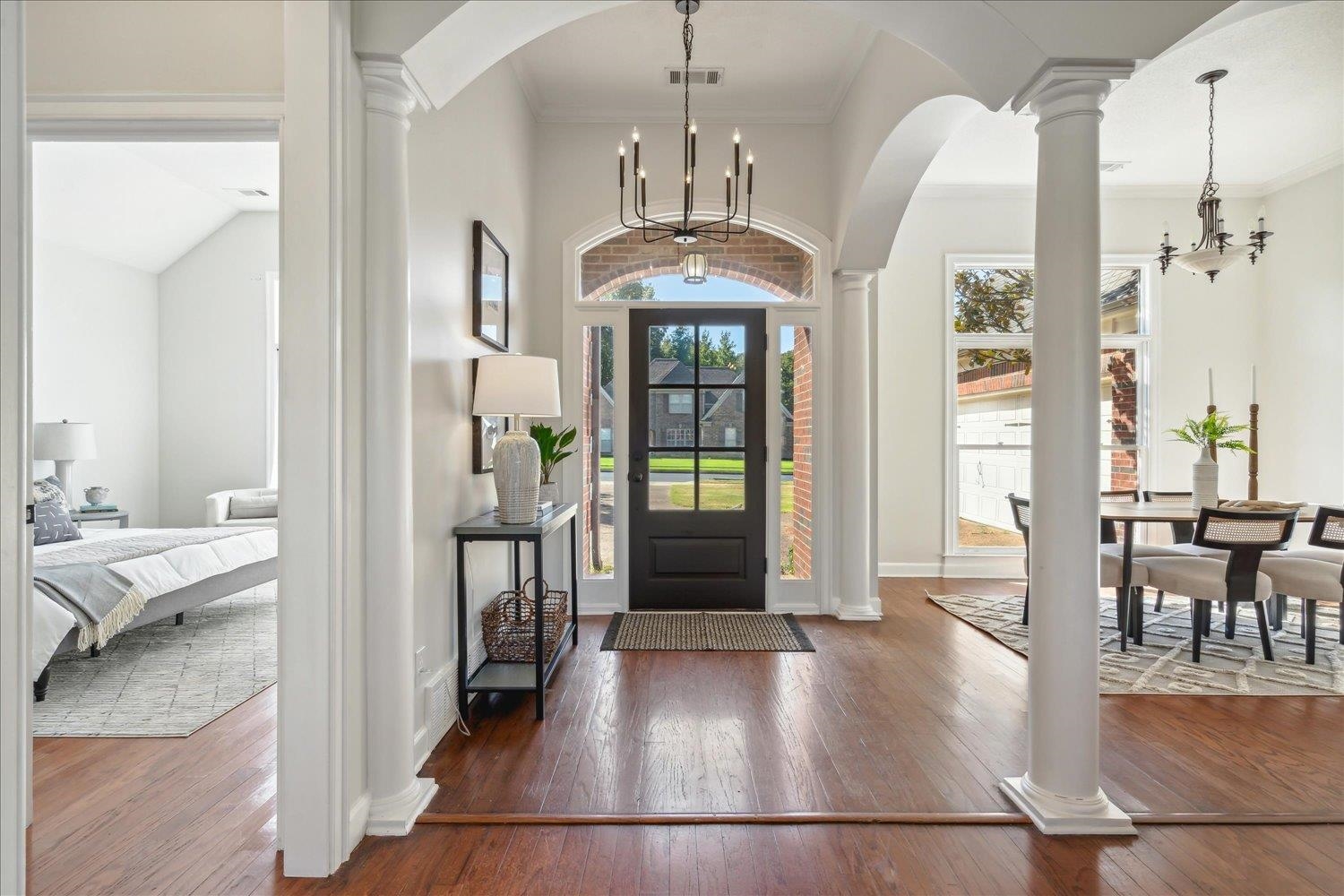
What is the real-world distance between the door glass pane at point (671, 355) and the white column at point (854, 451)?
97 centimetres

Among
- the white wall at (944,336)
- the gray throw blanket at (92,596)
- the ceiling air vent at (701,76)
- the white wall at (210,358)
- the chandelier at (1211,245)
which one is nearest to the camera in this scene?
the gray throw blanket at (92,596)

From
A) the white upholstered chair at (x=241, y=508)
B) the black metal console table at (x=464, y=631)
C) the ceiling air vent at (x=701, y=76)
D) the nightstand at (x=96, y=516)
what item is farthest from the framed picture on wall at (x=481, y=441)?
the nightstand at (x=96, y=516)

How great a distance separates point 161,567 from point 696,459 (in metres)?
3.05

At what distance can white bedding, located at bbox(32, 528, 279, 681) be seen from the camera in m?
2.99

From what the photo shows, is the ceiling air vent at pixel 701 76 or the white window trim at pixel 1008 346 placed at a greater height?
the ceiling air vent at pixel 701 76

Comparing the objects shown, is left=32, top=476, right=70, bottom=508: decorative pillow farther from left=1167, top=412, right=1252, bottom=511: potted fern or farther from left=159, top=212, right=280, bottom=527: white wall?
left=1167, top=412, right=1252, bottom=511: potted fern

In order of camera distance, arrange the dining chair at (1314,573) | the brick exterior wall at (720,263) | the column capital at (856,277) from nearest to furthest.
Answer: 1. the dining chair at (1314,573)
2. the column capital at (856,277)
3. the brick exterior wall at (720,263)

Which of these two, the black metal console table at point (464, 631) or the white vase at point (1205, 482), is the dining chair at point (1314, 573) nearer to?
the white vase at point (1205, 482)

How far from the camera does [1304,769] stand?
2.46 m

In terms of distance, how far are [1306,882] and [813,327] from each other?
351 cm

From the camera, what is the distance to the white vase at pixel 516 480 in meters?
2.96

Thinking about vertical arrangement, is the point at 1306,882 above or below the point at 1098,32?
below

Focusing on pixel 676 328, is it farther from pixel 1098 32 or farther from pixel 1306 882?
pixel 1306 882

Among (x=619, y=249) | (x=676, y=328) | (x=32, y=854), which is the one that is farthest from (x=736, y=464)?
(x=32, y=854)
